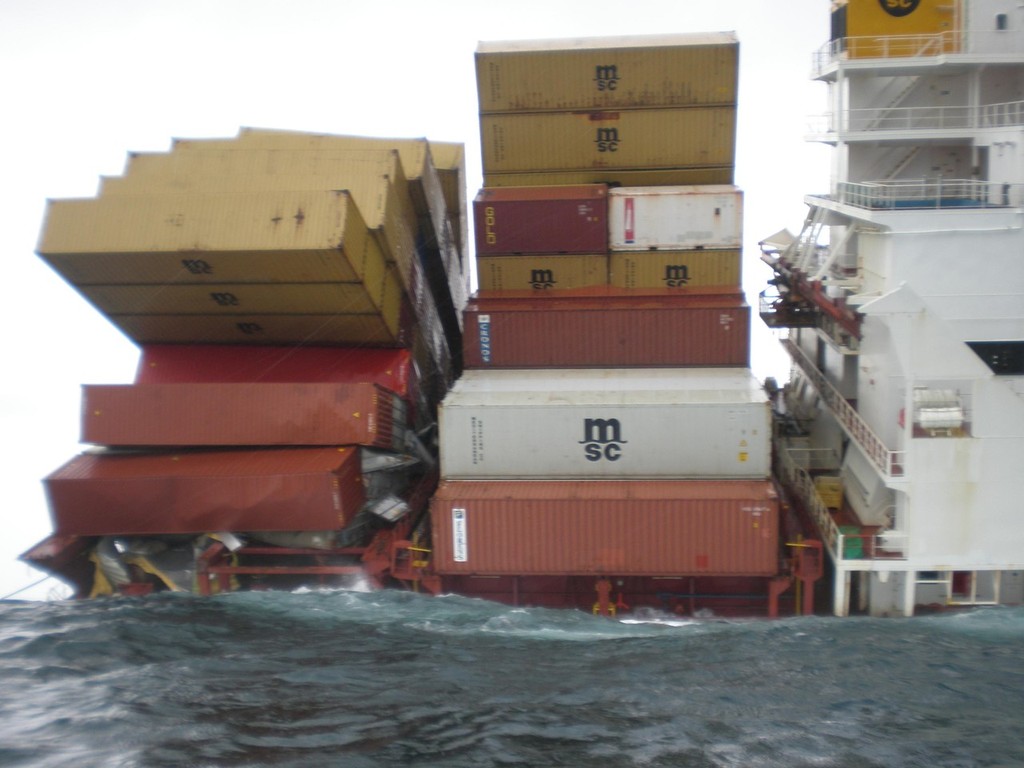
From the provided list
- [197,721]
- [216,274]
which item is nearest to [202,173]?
[216,274]

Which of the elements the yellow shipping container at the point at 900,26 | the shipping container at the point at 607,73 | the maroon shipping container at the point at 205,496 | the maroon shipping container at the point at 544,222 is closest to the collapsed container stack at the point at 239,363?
the maroon shipping container at the point at 205,496

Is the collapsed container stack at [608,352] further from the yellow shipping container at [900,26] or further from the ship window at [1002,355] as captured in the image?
the ship window at [1002,355]

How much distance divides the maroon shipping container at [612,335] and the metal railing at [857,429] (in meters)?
2.23

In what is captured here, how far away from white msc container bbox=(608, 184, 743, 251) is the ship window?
23.6 feet

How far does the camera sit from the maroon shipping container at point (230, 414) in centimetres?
2022

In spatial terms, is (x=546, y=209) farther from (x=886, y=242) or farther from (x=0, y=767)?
(x=0, y=767)

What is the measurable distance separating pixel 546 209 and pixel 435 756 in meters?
14.3

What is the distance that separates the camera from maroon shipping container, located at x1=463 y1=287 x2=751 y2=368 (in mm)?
23469

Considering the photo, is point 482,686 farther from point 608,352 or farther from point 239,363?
point 239,363

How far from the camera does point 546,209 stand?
2484 centimetres

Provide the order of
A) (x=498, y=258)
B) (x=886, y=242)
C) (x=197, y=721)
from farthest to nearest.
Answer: (x=498, y=258) < (x=886, y=242) < (x=197, y=721)

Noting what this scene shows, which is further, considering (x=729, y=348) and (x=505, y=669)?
(x=729, y=348)

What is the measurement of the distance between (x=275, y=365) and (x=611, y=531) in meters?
8.54

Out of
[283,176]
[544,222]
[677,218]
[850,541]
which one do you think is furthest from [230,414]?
[850,541]
